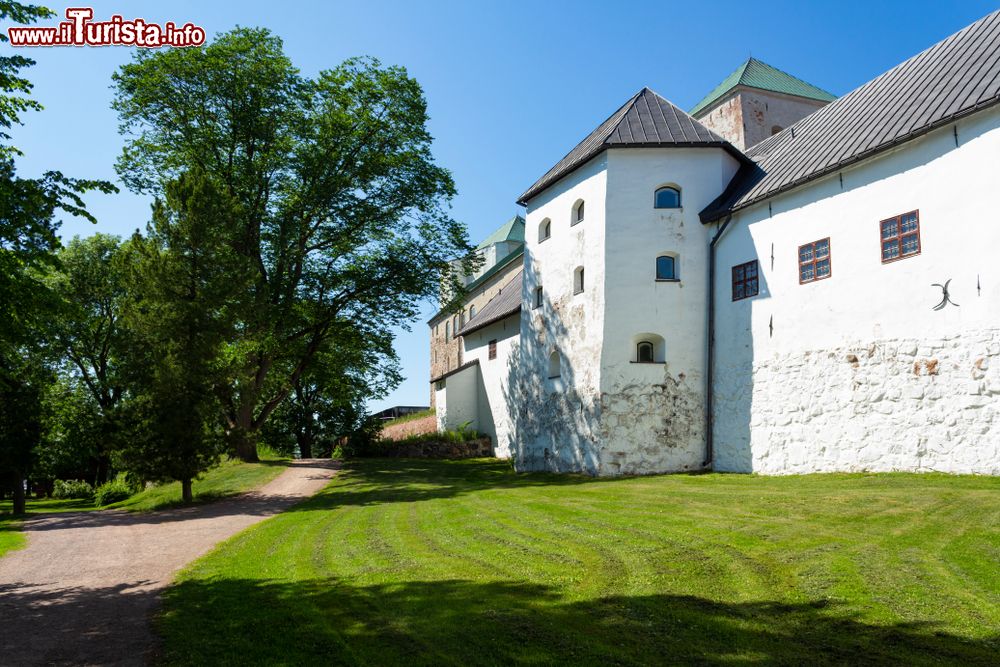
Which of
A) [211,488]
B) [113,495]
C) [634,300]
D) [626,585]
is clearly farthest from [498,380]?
[626,585]

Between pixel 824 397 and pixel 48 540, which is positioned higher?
pixel 824 397

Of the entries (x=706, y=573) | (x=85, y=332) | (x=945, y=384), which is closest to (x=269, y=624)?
(x=706, y=573)

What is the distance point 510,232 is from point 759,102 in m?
20.7

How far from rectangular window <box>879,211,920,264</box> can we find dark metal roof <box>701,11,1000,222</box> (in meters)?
1.68

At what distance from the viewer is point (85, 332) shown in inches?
1321

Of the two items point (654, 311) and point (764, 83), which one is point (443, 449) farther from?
point (764, 83)

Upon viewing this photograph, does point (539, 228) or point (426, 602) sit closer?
point (426, 602)

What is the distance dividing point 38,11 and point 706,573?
12.2 meters

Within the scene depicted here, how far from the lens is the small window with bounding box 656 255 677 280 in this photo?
67.1 feet

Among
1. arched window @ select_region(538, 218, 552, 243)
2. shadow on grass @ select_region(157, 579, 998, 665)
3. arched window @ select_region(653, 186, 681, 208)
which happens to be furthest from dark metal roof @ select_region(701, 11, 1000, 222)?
shadow on grass @ select_region(157, 579, 998, 665)

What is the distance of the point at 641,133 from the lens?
20953 mm

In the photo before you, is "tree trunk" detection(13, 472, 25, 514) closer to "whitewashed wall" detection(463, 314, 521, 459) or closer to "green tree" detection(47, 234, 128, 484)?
"green tree" detection(47, 234, 128, 484)

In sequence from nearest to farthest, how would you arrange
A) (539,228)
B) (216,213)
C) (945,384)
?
(945,384)
(216,213)
(539,228)

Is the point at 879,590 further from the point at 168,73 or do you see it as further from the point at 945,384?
the point at 168,73
